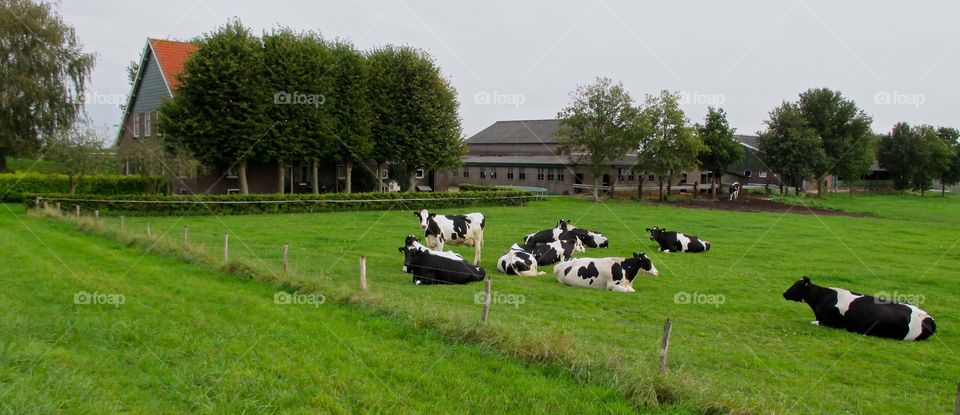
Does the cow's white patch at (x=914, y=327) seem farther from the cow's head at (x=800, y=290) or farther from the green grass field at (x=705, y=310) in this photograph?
the cow's head at (x=800, y=290)

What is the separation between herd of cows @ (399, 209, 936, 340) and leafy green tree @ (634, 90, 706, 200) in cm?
3027

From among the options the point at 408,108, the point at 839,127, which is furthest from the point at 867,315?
the point at 839,127

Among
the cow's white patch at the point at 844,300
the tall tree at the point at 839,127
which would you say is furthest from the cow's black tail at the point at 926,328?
the tall tree at the point at 839,127

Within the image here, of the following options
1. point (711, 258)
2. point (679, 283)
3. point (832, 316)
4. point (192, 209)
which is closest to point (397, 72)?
point (192, 209)

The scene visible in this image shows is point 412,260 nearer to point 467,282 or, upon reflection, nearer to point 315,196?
point 467,282

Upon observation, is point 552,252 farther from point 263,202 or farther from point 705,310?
point 263,202

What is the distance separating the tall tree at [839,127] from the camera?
201 ft

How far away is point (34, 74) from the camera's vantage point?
37500 millimetres

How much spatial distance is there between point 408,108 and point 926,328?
36.5 m

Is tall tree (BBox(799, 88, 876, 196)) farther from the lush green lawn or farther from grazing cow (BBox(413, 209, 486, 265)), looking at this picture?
the lush green lawn

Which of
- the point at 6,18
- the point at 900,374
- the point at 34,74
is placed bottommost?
the point at 900,374

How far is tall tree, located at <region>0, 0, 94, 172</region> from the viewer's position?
36.6m

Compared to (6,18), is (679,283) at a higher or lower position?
lower

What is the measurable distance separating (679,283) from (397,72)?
31999 millimetres
